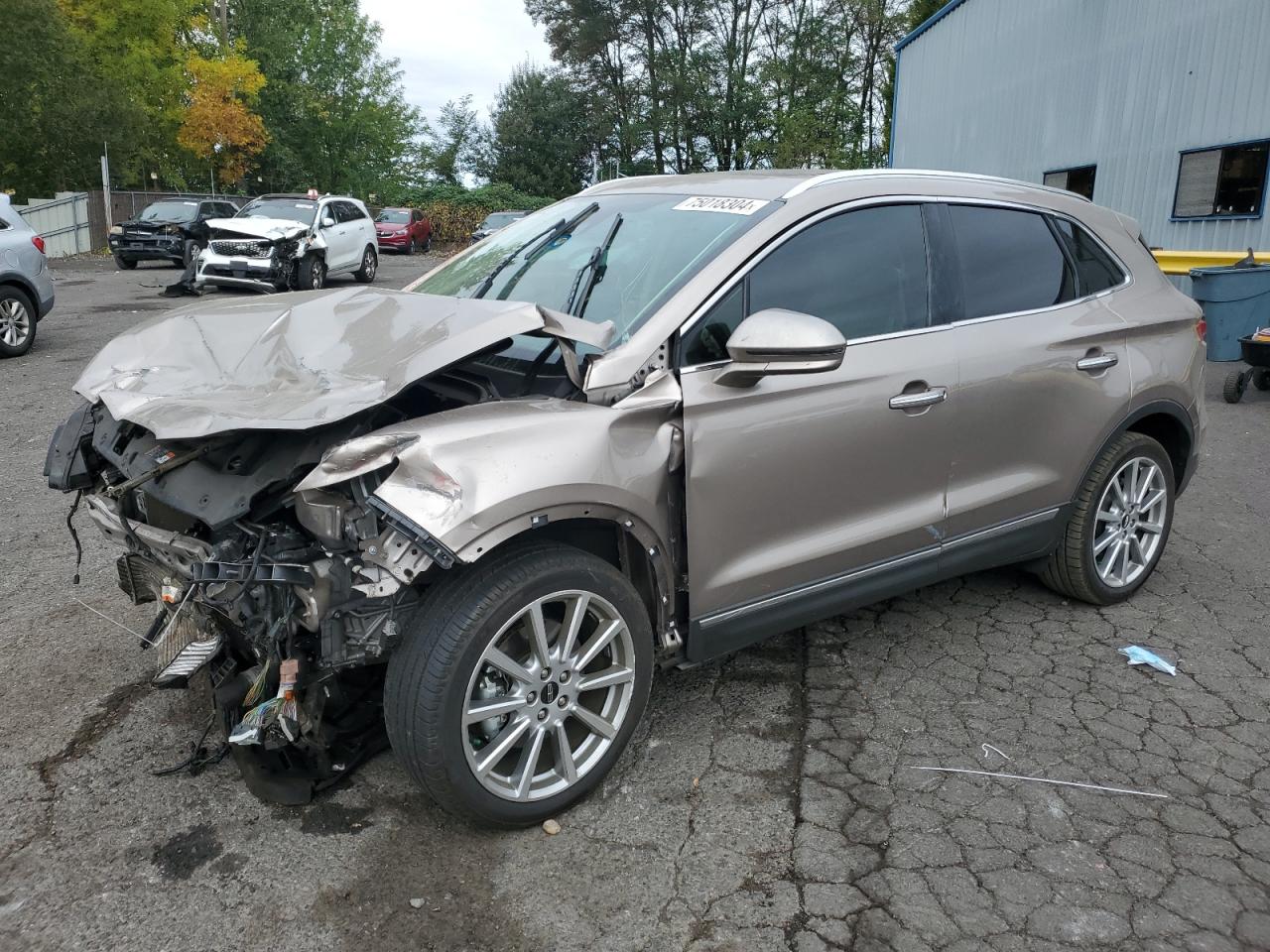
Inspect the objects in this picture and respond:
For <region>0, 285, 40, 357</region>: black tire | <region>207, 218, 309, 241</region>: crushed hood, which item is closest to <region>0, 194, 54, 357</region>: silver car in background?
<region>0, 285, 40, 357</region>: black tire

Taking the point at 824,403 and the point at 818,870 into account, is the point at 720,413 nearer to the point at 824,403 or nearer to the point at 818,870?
the point at 824,403

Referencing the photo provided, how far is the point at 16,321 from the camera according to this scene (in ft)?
35.0

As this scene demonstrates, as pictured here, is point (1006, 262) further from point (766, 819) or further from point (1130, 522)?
point (766, 819)

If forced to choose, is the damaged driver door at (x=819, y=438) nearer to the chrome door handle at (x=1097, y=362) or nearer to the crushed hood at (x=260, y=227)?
the chrome door handle at (x=1097, y=362)

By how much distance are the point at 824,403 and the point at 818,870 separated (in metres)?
1.43

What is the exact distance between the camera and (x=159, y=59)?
1489 inches

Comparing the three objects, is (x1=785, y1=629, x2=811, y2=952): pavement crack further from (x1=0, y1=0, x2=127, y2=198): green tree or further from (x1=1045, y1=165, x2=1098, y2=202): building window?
(x1=0, y1=0, x2=127, y2=198): green tree

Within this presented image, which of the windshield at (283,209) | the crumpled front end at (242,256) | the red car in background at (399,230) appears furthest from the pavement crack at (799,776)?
the red car in background at (399,230)

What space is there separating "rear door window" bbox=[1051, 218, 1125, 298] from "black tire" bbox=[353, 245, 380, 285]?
1885 cm

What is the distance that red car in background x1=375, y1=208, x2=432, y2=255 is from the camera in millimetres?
31847

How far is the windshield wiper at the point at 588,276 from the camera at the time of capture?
133 inches

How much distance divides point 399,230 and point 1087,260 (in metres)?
30.1

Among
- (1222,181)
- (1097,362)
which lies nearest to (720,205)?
(1097,362)

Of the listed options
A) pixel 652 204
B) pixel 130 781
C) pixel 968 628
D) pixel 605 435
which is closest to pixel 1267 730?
pixel 968 628
